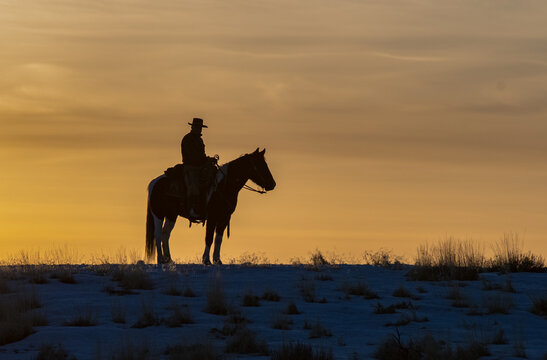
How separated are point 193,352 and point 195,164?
12.1 m

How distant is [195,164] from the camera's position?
2358 centimetres

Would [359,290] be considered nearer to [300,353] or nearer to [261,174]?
[300,353]

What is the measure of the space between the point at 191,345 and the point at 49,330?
2.84 metres

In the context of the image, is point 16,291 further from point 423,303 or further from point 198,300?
point 423,303

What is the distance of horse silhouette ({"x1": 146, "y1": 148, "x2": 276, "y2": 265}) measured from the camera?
2342 centimetres

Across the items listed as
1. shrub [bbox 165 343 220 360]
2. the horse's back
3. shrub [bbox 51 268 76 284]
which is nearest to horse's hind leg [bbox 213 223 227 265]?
the horse's back

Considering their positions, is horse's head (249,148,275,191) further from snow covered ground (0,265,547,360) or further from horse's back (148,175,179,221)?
snow covered ground (0,265,547,360)

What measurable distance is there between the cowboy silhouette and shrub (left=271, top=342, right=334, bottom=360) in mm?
11679

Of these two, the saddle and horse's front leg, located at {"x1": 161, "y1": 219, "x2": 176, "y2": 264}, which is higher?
the saddle

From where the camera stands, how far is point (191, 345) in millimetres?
12430

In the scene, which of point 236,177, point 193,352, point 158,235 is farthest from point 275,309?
point 158,235

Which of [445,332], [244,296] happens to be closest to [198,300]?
[244,296]

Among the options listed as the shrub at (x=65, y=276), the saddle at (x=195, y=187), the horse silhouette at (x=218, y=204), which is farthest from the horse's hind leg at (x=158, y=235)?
the shrub at (x=65, y=276)

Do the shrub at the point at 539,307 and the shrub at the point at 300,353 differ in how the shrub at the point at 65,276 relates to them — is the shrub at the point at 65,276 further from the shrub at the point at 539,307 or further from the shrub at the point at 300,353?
the shrub at the point at 539,307
